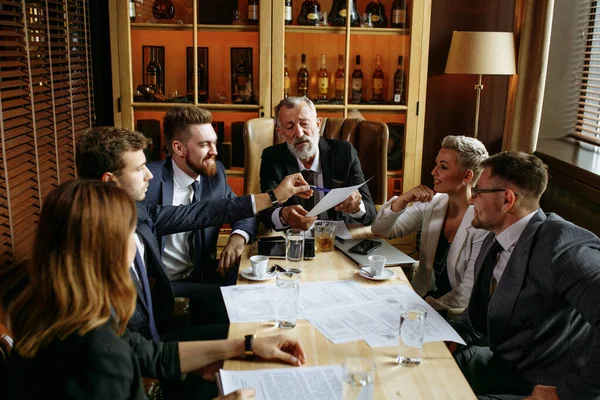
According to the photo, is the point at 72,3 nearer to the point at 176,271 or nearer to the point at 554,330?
the point at 176,271

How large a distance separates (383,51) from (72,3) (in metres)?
1.87

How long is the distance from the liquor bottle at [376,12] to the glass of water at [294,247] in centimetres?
211

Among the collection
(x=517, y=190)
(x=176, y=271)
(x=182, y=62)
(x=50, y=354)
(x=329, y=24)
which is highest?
(x=329, y=24)

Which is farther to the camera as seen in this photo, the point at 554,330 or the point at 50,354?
the point at 554,330

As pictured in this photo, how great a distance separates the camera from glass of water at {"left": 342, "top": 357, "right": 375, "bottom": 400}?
45.6 inches

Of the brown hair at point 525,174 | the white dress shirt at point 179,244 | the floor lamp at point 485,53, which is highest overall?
the floor lamp at point 485,53

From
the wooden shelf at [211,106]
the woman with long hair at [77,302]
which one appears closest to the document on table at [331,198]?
the woman with long hair at [77,302]

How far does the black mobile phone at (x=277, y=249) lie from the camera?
6.87ft

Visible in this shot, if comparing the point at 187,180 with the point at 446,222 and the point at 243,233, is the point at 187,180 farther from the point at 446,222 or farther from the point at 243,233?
the point at 446,222

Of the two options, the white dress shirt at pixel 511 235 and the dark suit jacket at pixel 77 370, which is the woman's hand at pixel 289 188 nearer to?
the white dress shirt at pixel 511 235

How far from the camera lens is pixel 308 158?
2814 mm

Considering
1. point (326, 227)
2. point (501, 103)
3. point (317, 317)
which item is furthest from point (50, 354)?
point (501, 103)

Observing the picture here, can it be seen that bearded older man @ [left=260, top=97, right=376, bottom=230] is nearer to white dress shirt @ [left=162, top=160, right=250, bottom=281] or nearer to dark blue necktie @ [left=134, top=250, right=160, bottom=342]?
white dress shirt @ [left=162, top=160, right=250, bottom=281]

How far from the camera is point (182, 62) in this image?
367 centimetres
